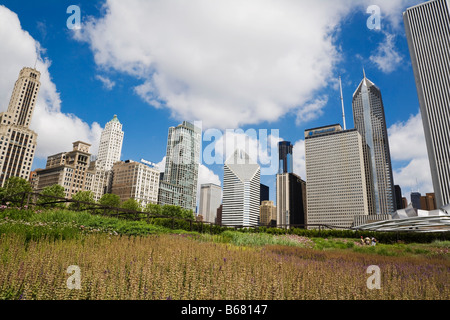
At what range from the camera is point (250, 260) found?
6.67 m

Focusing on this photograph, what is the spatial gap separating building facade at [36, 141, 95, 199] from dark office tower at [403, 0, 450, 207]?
158 metres

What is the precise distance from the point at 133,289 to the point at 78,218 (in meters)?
9.76

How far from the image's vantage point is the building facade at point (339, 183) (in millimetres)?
182500

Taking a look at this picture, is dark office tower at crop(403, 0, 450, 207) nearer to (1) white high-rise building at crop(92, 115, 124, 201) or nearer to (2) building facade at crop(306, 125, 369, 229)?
(2) building facade at crop(306, 125, 369, 229)

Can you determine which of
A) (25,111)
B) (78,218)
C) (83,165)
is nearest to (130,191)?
(83,165)

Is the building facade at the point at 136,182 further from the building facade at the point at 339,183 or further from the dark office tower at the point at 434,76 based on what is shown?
the dark office tower at the point at 434,76

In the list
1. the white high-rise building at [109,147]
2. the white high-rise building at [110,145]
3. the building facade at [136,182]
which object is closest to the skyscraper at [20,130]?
the building facade at [136,182]

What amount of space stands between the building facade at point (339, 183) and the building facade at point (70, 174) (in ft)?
489

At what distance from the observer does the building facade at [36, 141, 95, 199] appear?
132m

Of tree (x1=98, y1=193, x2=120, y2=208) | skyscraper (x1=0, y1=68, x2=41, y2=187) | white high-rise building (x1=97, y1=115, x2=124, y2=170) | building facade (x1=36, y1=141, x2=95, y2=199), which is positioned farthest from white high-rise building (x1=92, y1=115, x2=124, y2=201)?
tree (x1=98, y1=193, x2=120, y2=208)

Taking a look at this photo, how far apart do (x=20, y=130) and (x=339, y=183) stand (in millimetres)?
191312

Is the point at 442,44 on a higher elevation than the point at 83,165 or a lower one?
higher

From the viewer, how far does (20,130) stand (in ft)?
379
